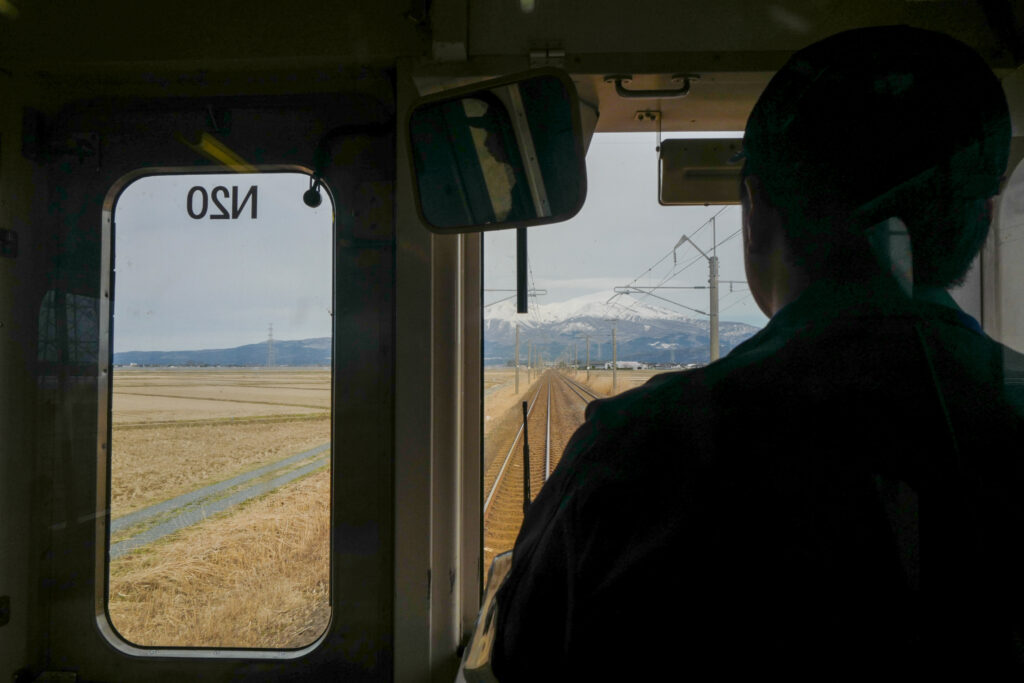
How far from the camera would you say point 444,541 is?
6.37 feet

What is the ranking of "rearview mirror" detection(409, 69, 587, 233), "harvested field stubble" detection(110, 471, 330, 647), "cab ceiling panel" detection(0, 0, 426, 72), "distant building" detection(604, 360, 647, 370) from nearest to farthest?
"distant building" detection(604, 360, 647, 370), "rearview mirror" detection(409, 69, 587, 233), "cab ceiling panel" detection(0, 0, 426, 72), "harvested field stubble" detection(110, 471, 330, 647)

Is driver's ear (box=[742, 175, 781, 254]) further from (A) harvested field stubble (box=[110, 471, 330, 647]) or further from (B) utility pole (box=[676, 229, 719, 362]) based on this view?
(A) harvested field stubble (box=[110, 471, 330, 647])

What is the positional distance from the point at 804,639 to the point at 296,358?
6.24ft

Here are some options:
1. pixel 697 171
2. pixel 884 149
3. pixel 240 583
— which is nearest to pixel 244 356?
pixel 240 583

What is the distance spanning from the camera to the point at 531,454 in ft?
4.79

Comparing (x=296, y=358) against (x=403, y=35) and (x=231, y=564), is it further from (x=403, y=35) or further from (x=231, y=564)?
(x=403, y=35)

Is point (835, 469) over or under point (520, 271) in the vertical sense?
under

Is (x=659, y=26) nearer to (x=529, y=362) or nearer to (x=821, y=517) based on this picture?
(x=529, y=362)

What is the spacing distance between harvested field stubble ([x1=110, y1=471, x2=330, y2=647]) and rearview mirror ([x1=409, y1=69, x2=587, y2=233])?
119 centimetres

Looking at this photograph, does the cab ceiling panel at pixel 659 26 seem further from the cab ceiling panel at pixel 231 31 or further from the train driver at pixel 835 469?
the train driver at pixel 835 469

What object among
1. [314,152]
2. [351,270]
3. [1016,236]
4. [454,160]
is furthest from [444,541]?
[1016,236]

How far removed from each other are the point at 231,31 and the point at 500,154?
1223 mm

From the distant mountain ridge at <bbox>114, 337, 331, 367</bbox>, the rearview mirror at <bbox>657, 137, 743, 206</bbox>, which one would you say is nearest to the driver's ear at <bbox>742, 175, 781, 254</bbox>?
the rearview mirror at <bbox>657, 137, 743, 206</bbox>

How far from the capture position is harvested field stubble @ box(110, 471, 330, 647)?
2072 millimetres
